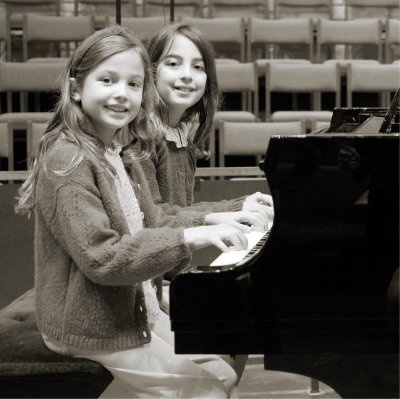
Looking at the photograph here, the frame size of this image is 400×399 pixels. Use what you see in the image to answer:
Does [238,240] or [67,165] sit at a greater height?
[67,165]

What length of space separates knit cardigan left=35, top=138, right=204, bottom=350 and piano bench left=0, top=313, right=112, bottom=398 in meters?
0.09

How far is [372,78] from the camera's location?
437cm

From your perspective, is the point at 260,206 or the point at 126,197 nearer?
the point at 126,197

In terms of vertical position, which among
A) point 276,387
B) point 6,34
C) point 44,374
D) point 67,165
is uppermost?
point 6,34

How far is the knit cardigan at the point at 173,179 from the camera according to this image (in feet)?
5.38

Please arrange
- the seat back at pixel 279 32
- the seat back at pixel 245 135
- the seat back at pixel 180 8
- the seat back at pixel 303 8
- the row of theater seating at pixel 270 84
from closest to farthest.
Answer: the seat back at pixel 245 135 → the row of theater seating at pixel 270 84 → the seat back at pixel 279 32 → the seat back at pixel 180 8 → the seat back at pixel 303 8

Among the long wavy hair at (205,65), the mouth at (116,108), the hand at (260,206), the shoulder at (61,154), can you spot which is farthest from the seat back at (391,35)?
the shoulder at (61,154)

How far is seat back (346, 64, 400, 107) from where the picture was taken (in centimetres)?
435

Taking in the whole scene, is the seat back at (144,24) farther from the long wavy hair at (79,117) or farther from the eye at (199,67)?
the long wavy hair at (79,117)

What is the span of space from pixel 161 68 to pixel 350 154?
0.78 meters

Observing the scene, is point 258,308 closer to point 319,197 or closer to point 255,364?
point 319,197

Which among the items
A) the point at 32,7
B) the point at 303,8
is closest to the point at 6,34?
the point at 32,7

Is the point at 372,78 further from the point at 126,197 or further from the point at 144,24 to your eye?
the point at 126,197

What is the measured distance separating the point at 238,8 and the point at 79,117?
427cm
